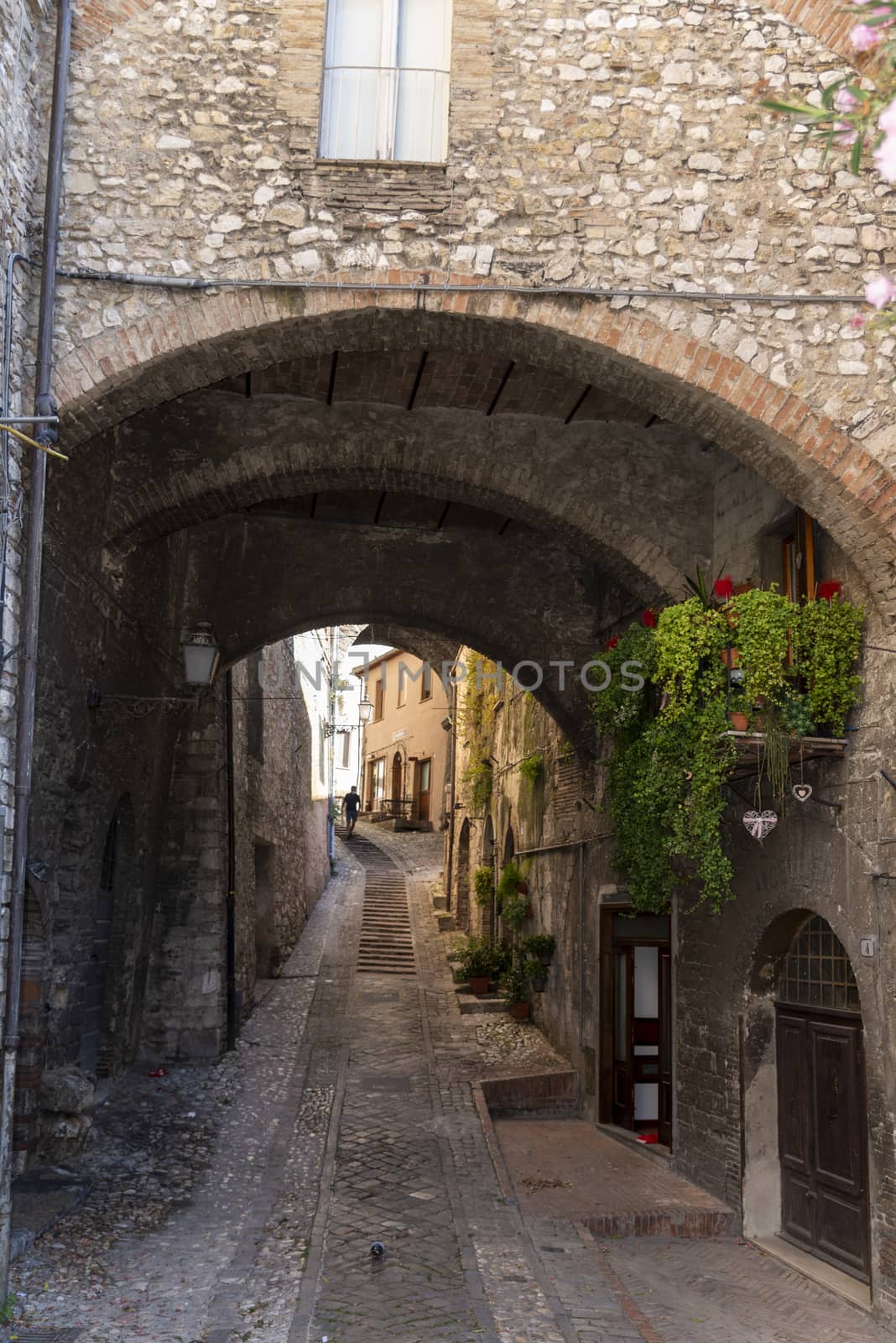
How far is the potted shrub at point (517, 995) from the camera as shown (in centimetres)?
1391

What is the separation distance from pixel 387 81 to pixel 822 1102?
21.8ft

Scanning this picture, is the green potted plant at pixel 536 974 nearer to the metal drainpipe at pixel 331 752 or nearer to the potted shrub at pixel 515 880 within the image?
the potted shrub at pixel 515 880

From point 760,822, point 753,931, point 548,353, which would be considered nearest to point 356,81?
point 548,353

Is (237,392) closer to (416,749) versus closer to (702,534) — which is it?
(702,534)

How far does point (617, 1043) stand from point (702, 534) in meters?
4.95

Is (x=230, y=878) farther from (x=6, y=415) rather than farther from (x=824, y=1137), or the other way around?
(x=6, y=415)

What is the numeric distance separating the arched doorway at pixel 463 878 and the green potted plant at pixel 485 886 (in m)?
2.00

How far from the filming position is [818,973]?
24.0 feet

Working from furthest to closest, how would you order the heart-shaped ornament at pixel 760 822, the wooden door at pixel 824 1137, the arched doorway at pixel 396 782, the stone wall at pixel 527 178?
the arched doorway at pixel 396 782 < the heart-shaped ornament at pixel 760 822 < the wooden door at pixel 824 1137 < the stone wall at pixel 527 178

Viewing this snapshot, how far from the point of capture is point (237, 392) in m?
9.23

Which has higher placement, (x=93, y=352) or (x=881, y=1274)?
(x=93, y=352)

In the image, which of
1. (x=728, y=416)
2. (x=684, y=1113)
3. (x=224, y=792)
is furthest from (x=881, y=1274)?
(x=224, y=792)

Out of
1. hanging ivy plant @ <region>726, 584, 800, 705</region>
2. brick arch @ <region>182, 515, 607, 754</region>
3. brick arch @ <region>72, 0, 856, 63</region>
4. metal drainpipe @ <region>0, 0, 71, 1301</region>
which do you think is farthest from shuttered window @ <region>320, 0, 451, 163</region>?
brick arch @ <region>182, 515, 607, 754</region>

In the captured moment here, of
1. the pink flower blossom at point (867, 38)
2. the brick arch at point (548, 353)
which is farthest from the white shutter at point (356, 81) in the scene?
the pink flower blossom at point (867, 38)
